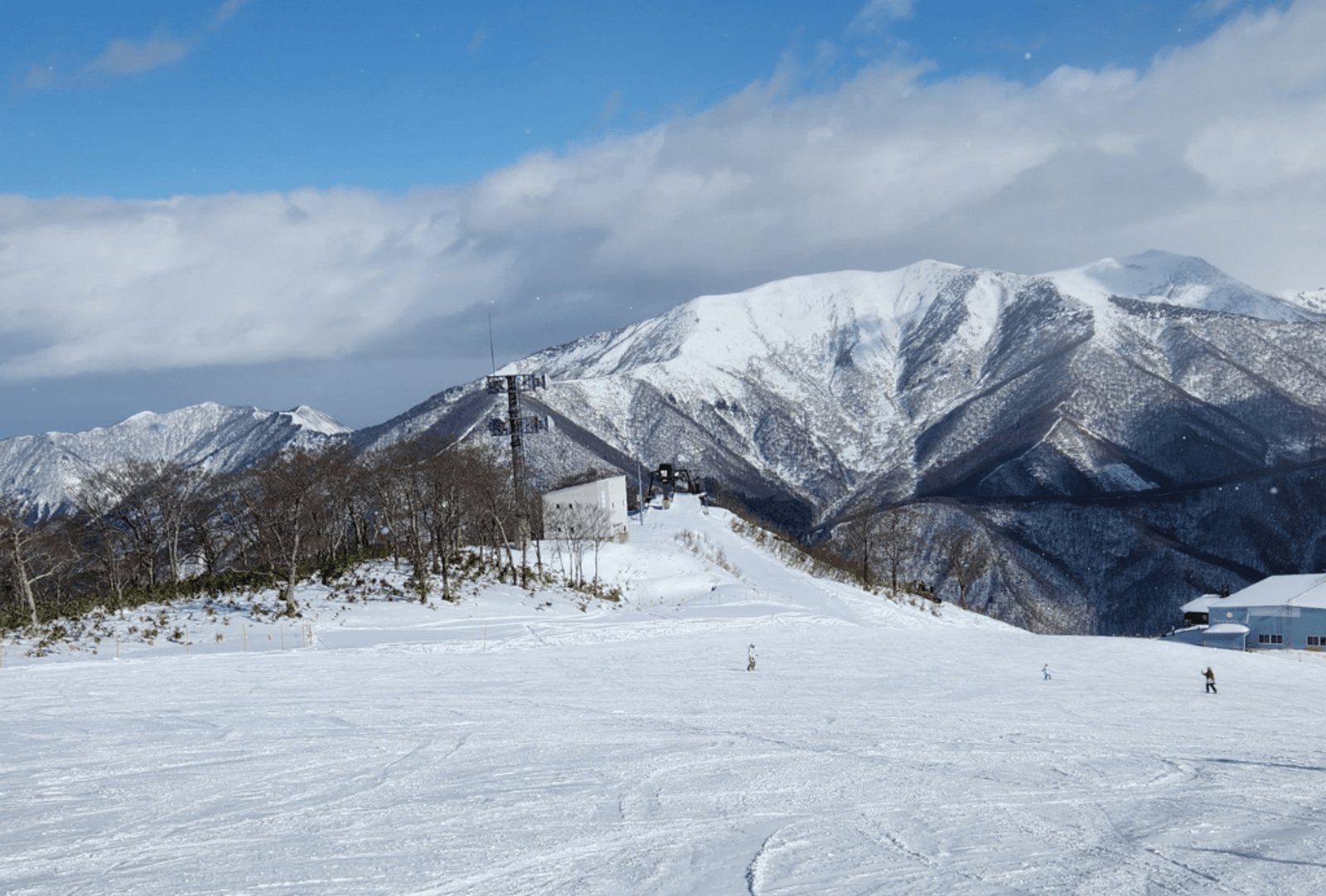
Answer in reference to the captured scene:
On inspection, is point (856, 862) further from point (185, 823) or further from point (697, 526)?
point (697, 526)

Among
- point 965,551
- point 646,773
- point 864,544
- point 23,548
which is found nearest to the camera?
point 646,773

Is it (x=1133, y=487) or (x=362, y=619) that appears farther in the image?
(x=1133, y=487)

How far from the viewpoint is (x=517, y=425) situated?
6838 cm

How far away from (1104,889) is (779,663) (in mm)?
23327

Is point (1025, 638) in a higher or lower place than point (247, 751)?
lower

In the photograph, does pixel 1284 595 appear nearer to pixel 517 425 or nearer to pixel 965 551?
pixel 965 551

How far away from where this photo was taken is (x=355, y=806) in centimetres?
1365

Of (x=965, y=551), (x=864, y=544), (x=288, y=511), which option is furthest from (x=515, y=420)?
(x=965, y=551)

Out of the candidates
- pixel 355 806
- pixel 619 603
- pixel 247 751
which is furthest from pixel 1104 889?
pixel 619 603

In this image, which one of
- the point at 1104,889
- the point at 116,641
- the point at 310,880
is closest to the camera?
the point at 1104,889

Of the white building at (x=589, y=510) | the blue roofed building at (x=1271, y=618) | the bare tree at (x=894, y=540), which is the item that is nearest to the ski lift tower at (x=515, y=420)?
the white building at (x=589, y=510)

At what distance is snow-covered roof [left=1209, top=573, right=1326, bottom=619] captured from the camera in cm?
6775

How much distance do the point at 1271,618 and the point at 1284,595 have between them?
259 centimetres

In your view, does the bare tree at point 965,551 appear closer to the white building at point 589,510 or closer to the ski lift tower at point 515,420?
the white building at point 589,510
